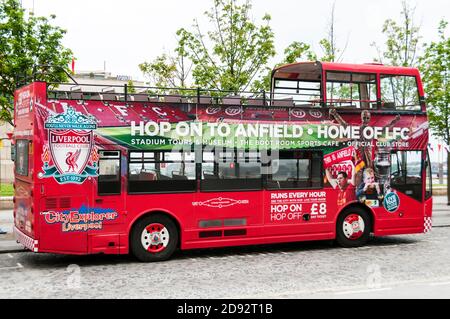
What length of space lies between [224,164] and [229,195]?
25.4 inches

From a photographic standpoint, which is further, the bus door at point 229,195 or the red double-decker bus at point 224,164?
the bus door at point 229,195

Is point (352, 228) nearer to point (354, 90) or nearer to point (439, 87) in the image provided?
point (354, 90)

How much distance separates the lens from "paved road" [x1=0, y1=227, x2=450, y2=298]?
826cm

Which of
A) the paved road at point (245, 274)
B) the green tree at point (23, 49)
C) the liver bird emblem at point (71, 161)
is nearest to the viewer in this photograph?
the paved road at point (245, 274)

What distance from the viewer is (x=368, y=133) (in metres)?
13.0

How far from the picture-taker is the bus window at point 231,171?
11.4 m

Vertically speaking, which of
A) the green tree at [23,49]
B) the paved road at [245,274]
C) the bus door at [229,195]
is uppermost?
the green tree at [23,49]

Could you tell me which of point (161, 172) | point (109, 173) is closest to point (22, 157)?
point (109, 173)

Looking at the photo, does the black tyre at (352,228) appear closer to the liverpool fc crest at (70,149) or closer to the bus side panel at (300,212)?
the bus side panel at (300,212)

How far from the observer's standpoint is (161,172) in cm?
1094

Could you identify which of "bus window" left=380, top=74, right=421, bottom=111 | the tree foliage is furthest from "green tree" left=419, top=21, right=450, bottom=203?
"bus window" left=380, top=74, right=421, bottom=111

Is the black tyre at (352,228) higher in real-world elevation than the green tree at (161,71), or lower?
lower

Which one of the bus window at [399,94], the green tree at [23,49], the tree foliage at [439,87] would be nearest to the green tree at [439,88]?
the tree foliage at [439,87]

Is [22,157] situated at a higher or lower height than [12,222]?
higher
